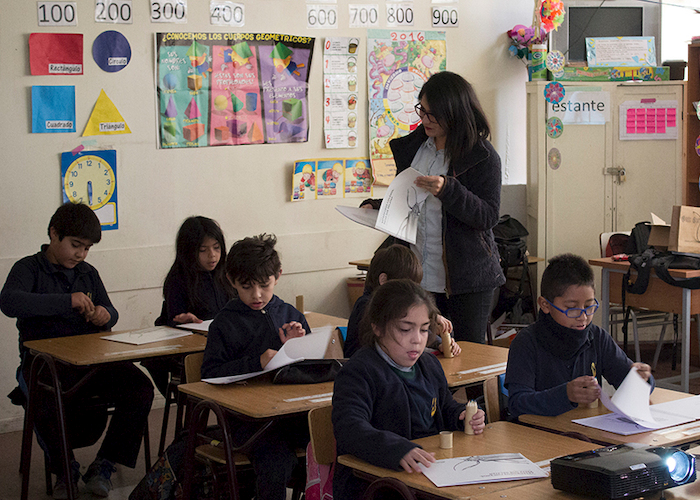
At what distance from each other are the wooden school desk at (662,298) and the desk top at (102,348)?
8.56 feet

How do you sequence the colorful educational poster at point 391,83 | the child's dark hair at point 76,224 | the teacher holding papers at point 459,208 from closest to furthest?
the teacher holding papers at point 459,208 < the child's dark hair at point 76,224 < the colorful educational poster at point 391,83

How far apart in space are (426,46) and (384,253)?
3.02 m

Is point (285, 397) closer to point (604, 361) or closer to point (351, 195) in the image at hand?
point (604, 361)

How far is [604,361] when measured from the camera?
227cm

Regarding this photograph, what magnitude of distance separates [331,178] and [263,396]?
2.90m

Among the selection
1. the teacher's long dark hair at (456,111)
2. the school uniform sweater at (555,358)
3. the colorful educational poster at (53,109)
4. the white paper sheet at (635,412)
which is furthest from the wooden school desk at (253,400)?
the colorful educational poster at (53,109)

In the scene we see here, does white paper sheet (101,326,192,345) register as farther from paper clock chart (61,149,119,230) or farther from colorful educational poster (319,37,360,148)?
colorful educational poster (319,37,360,148)

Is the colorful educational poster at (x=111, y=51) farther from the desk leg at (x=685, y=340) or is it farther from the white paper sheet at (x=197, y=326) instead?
the desk leg at (x=685, y=340)

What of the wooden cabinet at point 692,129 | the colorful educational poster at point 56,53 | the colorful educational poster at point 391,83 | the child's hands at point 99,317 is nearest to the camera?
the child's hands at point 99,317

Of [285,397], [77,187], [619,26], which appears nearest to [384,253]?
[285,397]

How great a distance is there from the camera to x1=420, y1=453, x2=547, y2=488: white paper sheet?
5.16ft

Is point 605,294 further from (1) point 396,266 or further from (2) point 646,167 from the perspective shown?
(1) point 396,266

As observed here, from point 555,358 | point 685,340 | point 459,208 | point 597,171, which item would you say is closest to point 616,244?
point 685,340

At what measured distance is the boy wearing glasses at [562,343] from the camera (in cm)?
221
